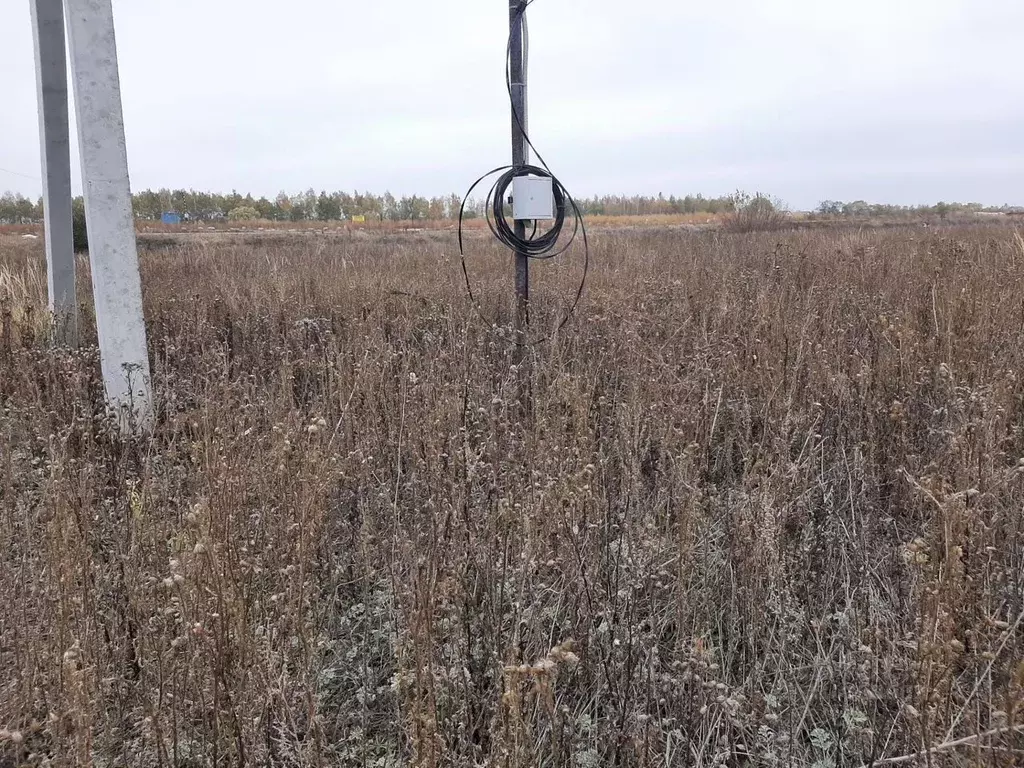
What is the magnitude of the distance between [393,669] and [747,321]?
3.88 meters

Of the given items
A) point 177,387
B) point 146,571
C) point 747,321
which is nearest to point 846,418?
point 747,321

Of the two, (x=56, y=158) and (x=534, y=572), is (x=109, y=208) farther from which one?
(x=534, y=572)

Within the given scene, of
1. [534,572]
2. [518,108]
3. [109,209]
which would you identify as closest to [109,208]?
[109,209]

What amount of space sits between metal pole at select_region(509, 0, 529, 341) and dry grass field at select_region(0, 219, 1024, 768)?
0.99 metres

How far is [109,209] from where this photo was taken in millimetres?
3773

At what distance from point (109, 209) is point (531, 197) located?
282 centimetres

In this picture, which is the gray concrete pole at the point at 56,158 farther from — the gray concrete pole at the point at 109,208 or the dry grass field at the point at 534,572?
the dry grass field at the point at 534,572

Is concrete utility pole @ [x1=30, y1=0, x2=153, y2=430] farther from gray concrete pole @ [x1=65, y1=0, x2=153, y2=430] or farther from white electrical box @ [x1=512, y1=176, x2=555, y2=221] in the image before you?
white electrical box @ [x1=512, y1=176, x2=555, y2=221]

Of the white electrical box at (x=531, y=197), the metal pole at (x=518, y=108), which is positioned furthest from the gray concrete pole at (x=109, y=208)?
the white electrical box at (x=531, y=197)

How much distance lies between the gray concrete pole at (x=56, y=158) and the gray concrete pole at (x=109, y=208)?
1.82 metres

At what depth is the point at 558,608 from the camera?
7.27 feet

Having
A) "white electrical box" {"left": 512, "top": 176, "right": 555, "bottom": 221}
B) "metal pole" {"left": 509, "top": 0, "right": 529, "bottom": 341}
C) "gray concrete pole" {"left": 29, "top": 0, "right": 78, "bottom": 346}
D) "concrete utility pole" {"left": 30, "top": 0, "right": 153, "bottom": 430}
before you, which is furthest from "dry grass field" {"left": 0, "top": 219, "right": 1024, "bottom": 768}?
"gray concrete pole" {"left": 29, "top": 0, "right": 78, "bottom": 346}

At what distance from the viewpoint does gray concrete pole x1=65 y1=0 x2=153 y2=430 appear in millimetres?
3582

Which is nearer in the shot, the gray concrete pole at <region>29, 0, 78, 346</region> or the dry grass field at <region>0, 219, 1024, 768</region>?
the dry grass field at <region>0, 219, 1024, 768</region>
